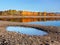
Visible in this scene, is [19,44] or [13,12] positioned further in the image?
[13,12]

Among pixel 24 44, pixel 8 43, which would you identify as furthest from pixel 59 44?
pixel 8 43

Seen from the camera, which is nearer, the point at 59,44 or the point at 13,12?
the point at 59,44

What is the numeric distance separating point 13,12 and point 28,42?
129819mm

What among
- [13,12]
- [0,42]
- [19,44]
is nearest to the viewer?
[19,44]

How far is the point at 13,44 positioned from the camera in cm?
1812

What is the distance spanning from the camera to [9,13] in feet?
491

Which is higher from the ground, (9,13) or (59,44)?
(59,44)

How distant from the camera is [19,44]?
58.9 ft

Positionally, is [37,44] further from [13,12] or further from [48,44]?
[13,12]

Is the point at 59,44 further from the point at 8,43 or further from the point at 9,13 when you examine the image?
the point at 9,13

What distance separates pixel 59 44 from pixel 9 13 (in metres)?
132

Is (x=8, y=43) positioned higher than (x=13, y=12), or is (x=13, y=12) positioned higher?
(x=8, y=43)

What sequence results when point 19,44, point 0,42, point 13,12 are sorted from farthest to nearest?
1. point 13,12
2. point 0,42
3. point 19,44

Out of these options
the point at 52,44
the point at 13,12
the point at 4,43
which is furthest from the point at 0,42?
the point at 13,12
